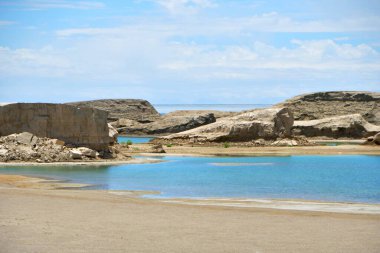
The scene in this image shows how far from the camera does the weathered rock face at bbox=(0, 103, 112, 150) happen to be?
107 ft

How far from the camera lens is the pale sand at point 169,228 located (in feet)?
34.4

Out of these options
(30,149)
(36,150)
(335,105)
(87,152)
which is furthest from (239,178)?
(335,105)

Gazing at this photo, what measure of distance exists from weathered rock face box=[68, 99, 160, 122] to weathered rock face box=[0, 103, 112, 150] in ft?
196

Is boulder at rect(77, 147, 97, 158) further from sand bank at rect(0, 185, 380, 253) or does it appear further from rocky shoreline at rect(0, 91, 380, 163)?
sand bank at rect(0, 185, 380, 253)

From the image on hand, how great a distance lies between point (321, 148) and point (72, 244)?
37805 millimetres

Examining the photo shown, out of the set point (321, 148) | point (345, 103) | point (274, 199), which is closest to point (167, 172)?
point (274, 199)

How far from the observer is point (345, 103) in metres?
85.7

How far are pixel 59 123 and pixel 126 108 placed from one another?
66.3 metres

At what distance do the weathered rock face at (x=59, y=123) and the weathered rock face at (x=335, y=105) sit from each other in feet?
159

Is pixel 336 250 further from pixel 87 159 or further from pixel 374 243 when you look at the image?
pixel 87 159

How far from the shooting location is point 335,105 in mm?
85375

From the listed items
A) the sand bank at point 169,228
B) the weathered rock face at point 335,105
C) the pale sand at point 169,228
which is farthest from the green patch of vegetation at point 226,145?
the sand bank at point 169,228

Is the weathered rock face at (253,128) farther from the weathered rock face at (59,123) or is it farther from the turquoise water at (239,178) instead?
the weathered rock face at (59,123)

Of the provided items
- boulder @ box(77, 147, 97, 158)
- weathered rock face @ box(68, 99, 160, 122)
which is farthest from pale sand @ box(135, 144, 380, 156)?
weathered rock face @ box(68, 99, 160, 122)
